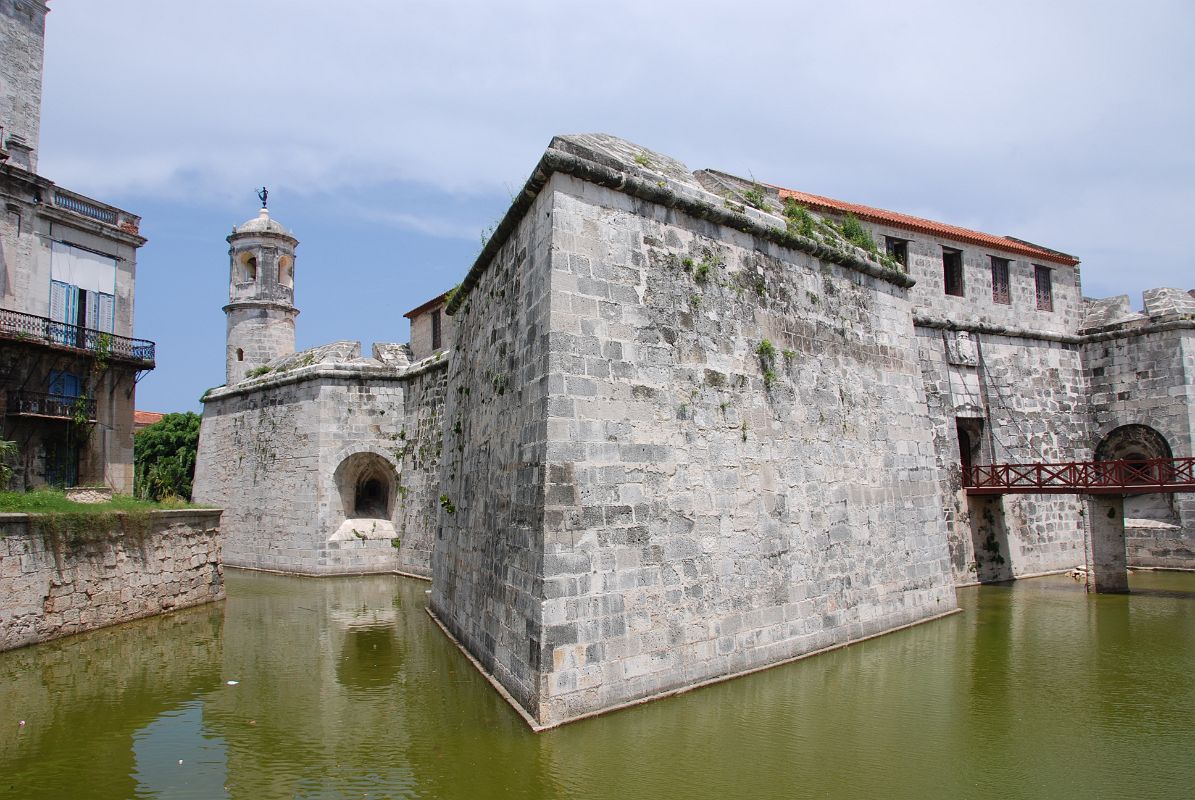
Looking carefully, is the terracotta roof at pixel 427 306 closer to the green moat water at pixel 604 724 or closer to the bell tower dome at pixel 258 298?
the bell tower dome at pixel 258 298

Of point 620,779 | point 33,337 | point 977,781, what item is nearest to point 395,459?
point 33,337

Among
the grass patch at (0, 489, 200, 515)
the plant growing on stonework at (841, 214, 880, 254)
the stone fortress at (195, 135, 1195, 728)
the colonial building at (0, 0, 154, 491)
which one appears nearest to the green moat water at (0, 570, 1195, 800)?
the stone fortress at (195, 135, 1195, 728)

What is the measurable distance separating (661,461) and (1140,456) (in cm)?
1540

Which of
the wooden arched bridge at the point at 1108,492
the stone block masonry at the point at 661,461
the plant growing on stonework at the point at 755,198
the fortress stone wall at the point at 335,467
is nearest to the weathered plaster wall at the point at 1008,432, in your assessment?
the wooden arched bridge at the point at 1108,492

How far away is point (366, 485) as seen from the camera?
19828 mm

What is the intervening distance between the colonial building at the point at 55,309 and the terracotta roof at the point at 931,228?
16.4 m

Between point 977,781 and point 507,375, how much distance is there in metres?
→ 5.79

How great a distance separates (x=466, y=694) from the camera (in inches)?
318

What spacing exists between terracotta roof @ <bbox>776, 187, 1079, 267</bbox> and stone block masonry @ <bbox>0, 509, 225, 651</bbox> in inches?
481

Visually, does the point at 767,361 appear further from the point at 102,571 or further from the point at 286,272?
the point at 286,272

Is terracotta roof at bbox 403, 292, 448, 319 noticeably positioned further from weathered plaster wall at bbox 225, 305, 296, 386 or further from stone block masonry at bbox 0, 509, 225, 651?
stone block masonry at bbox 0, 509, 225, 651

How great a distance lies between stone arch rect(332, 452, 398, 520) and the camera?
60.8ft

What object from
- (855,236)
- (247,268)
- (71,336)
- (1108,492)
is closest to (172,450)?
(247,268)

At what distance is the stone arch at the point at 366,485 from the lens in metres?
18.5
